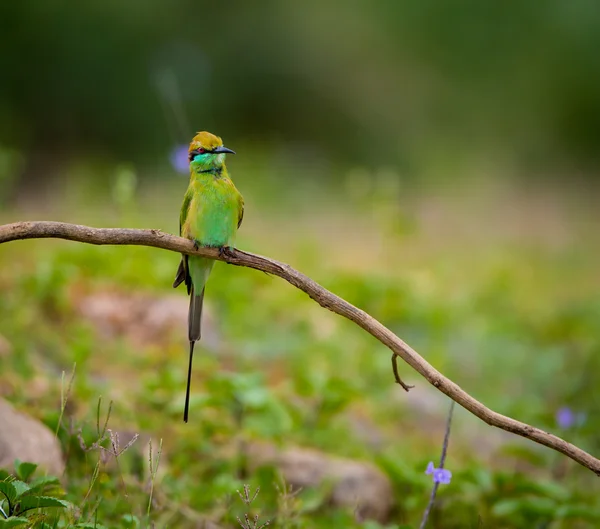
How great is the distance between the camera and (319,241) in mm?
5590

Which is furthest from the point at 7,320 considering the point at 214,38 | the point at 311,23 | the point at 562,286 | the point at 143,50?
the point at 311,23

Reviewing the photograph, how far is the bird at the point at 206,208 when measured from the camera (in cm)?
250

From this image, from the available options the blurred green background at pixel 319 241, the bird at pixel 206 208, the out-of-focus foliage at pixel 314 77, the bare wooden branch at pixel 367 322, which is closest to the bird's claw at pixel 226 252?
the bird at pixel 206 208

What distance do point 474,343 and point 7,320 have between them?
2.25 meters

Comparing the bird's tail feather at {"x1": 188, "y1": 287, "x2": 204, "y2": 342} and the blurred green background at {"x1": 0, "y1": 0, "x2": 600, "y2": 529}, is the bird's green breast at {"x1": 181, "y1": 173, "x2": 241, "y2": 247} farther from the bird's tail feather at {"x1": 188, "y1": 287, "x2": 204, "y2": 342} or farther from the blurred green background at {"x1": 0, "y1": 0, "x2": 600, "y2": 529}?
the blurred green background at {"x1": 0, "y1": 0, "x2": 600, "y2": 529}

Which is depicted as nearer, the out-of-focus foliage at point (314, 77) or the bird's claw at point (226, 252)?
the bird's claw at point (226, 252)

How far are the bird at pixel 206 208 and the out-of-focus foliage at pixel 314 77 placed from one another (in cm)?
356

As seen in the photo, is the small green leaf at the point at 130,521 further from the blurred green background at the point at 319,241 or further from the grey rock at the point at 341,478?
the grey rock at the point at 341,478

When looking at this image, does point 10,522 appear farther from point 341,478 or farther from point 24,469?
point 341,478

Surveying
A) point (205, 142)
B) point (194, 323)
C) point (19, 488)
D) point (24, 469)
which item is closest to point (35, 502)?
point (19, 488)

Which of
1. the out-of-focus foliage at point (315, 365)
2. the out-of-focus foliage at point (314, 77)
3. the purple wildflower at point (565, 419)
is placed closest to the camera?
the out-of-focus foliage at point (315, 365)

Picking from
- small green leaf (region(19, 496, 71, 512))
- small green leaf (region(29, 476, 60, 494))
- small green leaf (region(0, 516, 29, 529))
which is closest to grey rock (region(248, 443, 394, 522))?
small green leaf (region(29, 476, 60, 494))

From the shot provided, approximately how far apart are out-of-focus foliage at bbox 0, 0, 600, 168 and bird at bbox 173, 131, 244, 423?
3559mm

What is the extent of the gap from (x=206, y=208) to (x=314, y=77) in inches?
213
